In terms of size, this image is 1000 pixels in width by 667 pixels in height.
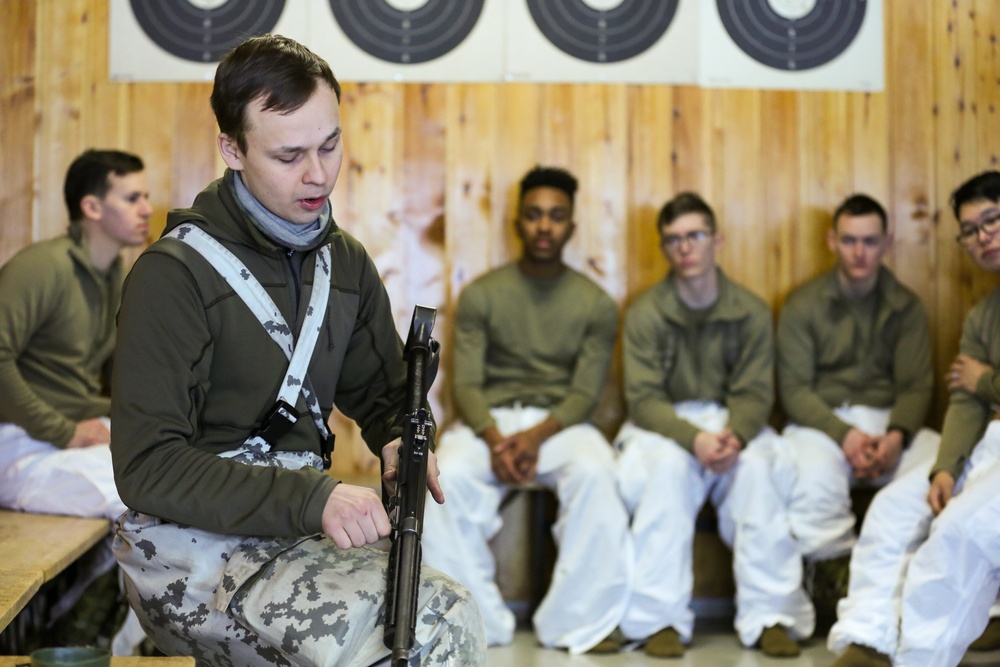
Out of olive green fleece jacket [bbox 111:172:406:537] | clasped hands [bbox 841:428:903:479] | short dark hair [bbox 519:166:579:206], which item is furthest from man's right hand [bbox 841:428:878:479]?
olive green fleece jacket [bbox 111:172:406:537]

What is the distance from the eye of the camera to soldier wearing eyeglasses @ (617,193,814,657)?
11.5 feet

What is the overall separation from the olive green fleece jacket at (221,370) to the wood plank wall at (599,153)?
213 centimetres

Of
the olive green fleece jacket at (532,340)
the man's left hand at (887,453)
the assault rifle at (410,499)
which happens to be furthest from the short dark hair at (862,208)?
the assault rifle at (410,499)

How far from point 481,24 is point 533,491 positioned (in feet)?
5.72

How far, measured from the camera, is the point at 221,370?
1.80 metres

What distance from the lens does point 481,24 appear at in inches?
161

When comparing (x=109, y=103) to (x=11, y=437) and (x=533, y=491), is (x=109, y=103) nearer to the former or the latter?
(x=11, y=437)

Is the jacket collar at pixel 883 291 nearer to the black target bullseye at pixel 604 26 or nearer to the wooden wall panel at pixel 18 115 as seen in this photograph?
the black target bullseye at pixel 604 26

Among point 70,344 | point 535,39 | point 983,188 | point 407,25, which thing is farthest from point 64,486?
point 983,188

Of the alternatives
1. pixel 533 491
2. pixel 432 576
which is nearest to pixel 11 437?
pixel 533 491

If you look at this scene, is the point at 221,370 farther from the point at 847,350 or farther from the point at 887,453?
the point at 847,350

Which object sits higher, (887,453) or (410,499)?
(410,499)

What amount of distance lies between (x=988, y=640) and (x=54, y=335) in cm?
297

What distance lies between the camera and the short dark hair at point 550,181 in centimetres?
400
